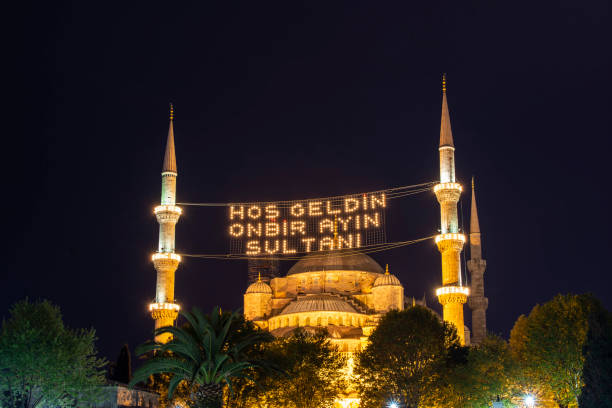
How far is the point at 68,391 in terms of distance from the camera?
41.7 meters

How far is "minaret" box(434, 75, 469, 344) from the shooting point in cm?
6438

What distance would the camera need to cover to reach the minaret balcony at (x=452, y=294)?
64000 mm

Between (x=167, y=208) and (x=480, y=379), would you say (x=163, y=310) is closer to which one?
(x=167, y=208)

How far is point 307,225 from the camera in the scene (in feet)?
199

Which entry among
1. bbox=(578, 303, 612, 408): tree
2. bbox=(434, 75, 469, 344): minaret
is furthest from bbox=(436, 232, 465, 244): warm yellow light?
bbox=(578, 303, 612, 408): tree

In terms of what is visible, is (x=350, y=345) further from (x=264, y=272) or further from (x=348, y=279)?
(x=264, y=272)

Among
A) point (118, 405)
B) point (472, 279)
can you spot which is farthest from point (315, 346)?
point (472, 279)

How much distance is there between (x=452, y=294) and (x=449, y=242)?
4.27 m

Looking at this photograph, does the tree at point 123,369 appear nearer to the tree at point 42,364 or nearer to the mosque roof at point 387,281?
the tree at point 42,364

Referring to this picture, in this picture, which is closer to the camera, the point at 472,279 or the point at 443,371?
the point at 443,371

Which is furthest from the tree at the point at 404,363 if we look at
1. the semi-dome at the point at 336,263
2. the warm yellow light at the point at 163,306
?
the semi-dome at the point at 336,263

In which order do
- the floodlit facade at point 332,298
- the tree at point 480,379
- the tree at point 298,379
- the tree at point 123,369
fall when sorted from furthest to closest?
1. the floodlit facade at point 332,298
2. the tree at point 123,369
3. the tree at point 298,379
4. the tree at point 480,379

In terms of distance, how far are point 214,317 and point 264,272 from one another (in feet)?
193

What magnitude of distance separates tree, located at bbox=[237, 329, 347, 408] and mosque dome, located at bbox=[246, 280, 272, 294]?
26129mm
